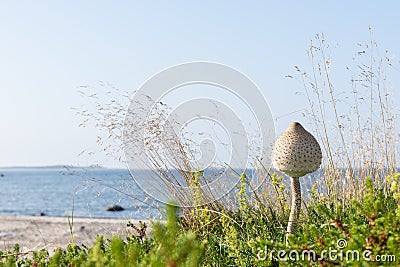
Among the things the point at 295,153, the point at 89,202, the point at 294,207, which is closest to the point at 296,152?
the point at 295,153

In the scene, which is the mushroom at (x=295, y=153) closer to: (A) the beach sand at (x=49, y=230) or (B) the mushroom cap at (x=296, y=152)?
(B) the mushroom cap at (x=296, y=152)

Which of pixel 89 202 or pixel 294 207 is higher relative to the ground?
pixel 294 207

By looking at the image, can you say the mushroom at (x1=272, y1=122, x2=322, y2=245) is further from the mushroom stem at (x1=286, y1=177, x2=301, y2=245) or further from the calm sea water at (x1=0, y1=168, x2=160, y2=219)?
the calm sea water at (x1=0, y1=168, x2=160, y2=219)

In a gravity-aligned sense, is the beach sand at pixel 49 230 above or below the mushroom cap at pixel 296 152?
below

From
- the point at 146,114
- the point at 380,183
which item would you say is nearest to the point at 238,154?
the point at 146,114

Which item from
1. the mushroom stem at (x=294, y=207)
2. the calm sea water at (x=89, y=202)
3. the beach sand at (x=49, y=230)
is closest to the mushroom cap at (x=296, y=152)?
the mushroom stem at (x=294, y=207)

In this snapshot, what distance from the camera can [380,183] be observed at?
4891 millimetres

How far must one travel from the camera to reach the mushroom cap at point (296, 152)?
313cm

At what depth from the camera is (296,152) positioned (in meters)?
3.13

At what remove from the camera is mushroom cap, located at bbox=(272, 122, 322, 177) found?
313 cm

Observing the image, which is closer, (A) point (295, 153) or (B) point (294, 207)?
(A) point (295, 153)

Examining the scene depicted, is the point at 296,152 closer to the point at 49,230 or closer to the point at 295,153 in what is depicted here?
the point at 295,153

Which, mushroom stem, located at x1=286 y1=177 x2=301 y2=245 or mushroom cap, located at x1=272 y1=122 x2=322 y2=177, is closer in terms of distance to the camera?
mushroom cap, located at x1=272 y1=122 x2=322 y2=177

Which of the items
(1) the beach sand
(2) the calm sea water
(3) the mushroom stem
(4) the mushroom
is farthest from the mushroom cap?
(1) the beach sand
